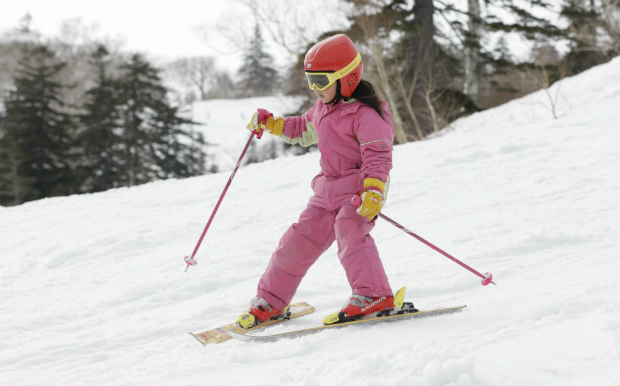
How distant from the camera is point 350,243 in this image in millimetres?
2098

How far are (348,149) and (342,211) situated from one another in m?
0.31

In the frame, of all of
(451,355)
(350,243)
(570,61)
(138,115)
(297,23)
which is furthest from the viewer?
(138,115)

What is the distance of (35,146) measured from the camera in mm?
17031

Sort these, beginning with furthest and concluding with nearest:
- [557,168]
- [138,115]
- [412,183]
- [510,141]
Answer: [138,115] < [510,141] < [412,183] < [557,168]

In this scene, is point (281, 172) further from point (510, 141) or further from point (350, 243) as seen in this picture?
point (350, 243)

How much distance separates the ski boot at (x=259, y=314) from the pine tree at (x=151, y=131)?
1724cm

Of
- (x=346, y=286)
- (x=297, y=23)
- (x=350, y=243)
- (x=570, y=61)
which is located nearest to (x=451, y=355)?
(x=350, y=243)

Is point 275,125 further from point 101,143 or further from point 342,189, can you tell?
point 101,143

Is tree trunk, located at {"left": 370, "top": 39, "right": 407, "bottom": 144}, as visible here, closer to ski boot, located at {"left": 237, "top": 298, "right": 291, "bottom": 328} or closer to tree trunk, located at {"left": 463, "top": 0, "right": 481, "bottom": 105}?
tree trunk, located at {"left": 463, "top": 0, "right": 481, "bottom": 105}

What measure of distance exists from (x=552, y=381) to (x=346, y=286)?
145 centimetres

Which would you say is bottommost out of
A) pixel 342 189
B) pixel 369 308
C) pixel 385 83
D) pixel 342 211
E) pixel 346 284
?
pixel 346 284

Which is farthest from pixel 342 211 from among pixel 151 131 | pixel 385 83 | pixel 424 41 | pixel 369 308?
pixel 151 131

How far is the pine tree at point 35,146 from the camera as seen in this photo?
15539 mm

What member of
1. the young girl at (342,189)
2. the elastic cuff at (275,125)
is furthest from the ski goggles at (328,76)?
the elastic cuff at (275,125)
